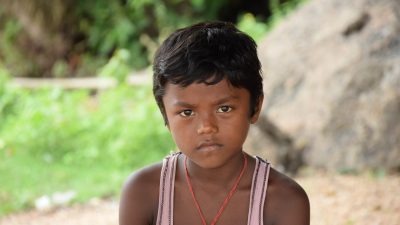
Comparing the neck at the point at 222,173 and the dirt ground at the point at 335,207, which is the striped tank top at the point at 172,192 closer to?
the neck at the point at 222,173

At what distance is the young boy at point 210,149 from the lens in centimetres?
208

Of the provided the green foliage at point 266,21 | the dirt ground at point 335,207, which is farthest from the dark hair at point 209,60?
the green foliage at point 266,21

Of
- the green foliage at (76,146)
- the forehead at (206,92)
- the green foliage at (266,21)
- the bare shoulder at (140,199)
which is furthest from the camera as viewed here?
the green foliage at (266,21)

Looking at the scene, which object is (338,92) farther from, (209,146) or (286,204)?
(209,146)

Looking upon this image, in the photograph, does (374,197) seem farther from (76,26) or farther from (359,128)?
(76,26)

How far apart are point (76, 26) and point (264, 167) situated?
923 centimetres

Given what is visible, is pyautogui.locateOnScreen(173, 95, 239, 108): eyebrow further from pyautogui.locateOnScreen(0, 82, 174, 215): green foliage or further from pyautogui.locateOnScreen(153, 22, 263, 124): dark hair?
pyautogui.locateOnScreen(0, 82, 174, 215): green foliage

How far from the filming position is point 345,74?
4.70m

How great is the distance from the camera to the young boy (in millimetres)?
2082

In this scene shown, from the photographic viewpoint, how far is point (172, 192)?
7.75ft

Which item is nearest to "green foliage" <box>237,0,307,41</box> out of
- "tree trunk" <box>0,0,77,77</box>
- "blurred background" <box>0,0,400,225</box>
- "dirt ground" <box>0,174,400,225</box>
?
"blurred background" <box>0,0,400,225</box>

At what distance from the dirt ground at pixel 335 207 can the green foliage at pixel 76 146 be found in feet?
0.76

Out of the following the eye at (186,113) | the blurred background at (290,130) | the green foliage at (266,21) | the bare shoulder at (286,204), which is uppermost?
the green foliage at (266,21)

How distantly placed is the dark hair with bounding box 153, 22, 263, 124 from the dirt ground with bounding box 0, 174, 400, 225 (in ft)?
5.73
